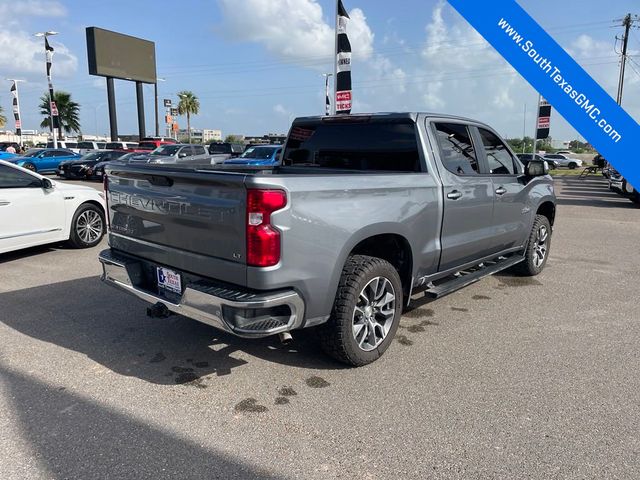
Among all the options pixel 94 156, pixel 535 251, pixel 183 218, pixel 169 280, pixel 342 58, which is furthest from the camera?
pixel 94 156

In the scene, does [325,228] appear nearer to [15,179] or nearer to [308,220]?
[308,220]

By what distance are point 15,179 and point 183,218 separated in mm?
4898

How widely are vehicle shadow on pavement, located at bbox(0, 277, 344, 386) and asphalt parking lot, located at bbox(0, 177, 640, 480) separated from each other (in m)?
0.02

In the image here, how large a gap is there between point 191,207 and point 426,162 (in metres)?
2.07

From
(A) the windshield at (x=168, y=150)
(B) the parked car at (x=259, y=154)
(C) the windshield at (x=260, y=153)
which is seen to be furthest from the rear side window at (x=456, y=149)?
(A) the windshield at (x=168, y=150)

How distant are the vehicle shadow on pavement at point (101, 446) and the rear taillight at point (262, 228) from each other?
1147mm

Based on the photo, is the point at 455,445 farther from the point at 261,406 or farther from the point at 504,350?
the point at 504,350

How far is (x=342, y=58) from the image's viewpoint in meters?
12.3

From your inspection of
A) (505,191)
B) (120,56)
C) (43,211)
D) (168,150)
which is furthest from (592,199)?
(120,56)

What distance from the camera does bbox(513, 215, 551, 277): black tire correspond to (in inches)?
250

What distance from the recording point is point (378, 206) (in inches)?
147

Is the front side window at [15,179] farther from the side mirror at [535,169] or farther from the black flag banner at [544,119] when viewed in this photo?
the black flag banner at [544,119]

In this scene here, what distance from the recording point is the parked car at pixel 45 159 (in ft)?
84.6

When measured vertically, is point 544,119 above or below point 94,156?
above
